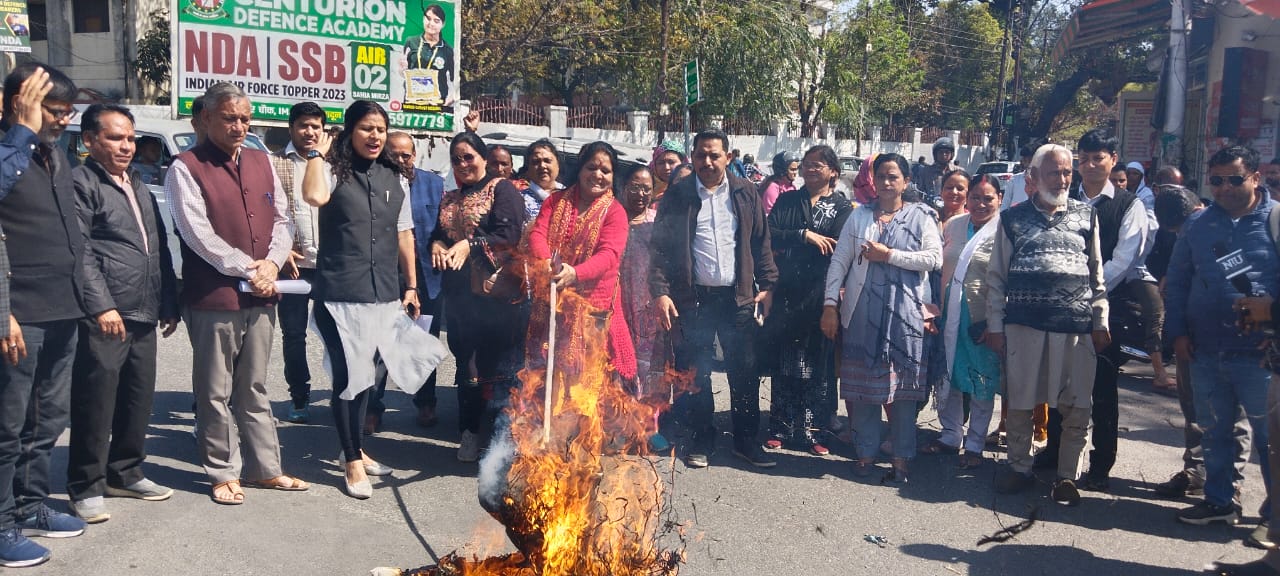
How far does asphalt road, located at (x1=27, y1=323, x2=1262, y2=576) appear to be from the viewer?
4.18 meters

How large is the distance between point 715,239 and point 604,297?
0.97 m

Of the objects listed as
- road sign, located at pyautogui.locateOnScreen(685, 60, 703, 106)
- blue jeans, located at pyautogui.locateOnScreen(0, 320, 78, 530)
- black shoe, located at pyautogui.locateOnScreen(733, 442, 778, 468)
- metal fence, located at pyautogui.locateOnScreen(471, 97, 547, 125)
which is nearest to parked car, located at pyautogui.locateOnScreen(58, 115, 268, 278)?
blue jeans, located at pyautogui.locateOnScreen(0, 320, 78, 530)

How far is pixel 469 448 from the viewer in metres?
5.57

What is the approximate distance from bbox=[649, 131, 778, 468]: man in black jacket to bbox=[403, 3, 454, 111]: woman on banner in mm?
Answer: 8582

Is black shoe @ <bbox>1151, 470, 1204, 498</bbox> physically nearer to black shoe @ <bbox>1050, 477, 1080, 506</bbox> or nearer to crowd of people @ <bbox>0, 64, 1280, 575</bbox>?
crowd of people @ <bbox>0, 64, 1280, 575</bbox>

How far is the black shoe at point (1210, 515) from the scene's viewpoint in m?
4.89

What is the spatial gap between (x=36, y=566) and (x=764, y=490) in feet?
11.3

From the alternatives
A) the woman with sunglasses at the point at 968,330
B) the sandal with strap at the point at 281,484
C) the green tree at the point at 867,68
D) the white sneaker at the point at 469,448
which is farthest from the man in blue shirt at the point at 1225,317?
the green tree at the point at 867,68

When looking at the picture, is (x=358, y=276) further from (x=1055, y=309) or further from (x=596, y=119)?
(x=596, y=119)

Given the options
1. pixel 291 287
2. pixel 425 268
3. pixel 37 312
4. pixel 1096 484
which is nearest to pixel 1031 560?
pixel 1096 484

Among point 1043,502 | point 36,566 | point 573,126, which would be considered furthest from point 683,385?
point 573,126

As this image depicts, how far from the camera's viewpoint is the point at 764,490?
532cm

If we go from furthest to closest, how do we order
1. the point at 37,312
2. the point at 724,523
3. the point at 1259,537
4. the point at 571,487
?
the point at 724,523 < the point at 1259,537 < the point at 37,312 < the point at 571,487

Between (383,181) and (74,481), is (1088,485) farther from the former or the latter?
(74,481)
